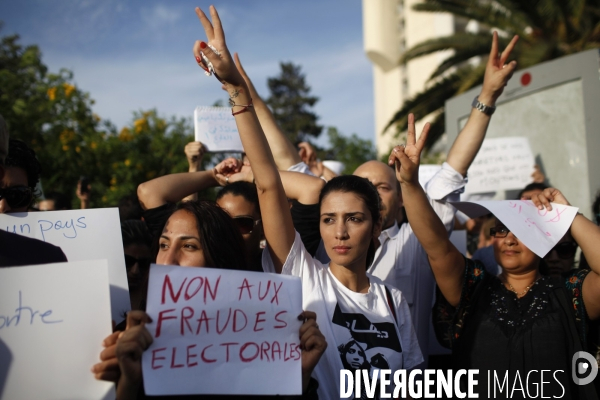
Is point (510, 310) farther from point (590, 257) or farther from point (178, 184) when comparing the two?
point (178, 184)

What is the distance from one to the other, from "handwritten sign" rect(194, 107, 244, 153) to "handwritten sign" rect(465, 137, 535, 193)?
2564mm

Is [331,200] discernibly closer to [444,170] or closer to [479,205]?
[479,205]

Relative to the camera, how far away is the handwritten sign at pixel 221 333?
1826 millimetres

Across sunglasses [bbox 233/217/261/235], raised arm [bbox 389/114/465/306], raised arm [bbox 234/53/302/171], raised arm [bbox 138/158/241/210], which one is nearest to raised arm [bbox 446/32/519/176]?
raised arm [bbox 389/114/465/306]

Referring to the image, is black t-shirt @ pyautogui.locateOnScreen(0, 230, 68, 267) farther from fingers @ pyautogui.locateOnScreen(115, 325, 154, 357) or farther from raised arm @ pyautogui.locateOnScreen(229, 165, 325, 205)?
raised arm @ pyautogui.locateOnScreen(229, 165, 325, 205)

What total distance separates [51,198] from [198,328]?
4.03 m

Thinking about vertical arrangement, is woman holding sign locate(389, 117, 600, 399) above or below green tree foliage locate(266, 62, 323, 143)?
below

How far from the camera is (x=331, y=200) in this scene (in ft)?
8.81

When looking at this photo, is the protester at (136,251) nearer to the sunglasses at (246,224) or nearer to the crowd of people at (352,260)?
the crowd of people at (352,260)

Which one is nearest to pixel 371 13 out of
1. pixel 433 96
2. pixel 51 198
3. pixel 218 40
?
pixel 433 96

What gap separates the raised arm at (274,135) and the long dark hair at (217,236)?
1224 mm

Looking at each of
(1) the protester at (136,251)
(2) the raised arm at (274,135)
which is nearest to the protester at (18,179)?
(1) the protester at (136,251)

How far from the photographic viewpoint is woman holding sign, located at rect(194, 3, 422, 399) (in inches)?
92.0

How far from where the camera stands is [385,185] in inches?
149
